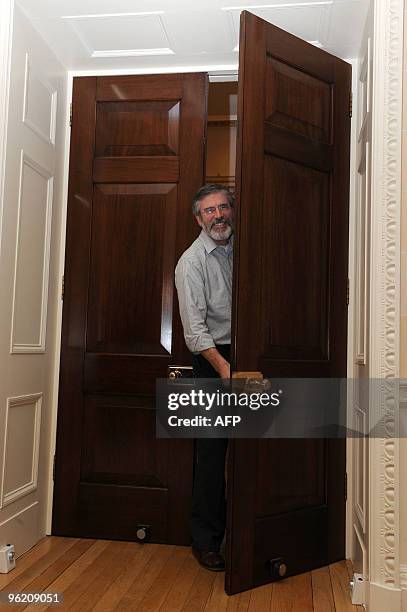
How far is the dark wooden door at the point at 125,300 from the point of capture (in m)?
3.10

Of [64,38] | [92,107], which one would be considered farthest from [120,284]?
[64,38]

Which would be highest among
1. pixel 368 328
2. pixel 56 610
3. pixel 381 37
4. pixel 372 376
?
pixel 381 37

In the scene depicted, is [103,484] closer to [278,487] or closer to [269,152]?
[278,487]

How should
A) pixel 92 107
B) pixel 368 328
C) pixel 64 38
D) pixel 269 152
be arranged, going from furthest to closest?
pixel 92 107 < pixel 64 38 < pixel 269 152 < pixel 368 328

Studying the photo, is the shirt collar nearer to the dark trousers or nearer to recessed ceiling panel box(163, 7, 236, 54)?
the dark trousers

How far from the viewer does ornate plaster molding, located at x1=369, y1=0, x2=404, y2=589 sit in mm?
2285

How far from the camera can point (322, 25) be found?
2787 mm

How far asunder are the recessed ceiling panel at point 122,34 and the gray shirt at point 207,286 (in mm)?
958

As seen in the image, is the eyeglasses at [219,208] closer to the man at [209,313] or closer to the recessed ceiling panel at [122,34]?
the man at [209,313]

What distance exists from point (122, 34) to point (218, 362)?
1.60 m

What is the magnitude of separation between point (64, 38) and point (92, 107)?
14.4 inches

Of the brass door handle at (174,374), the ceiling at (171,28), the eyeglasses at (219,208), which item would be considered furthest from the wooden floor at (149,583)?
the ceiling at (171,28)

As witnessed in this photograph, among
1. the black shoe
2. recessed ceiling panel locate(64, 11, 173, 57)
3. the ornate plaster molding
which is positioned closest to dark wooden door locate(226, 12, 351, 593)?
the black shoe

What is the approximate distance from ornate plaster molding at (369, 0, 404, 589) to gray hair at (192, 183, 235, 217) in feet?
2.35
